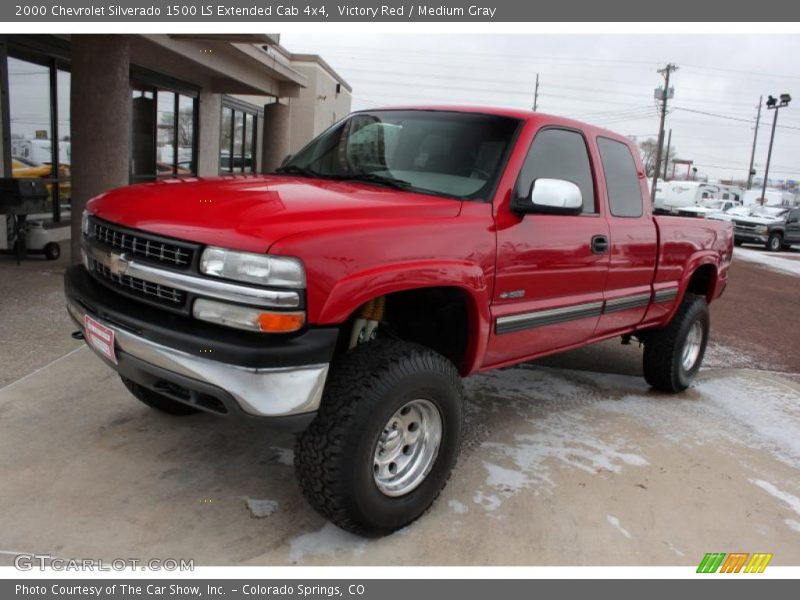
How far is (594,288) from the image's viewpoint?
13.3 feet

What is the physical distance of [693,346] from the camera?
18.3ft

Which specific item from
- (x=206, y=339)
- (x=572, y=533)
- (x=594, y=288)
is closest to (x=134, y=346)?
(x=206, y=339)

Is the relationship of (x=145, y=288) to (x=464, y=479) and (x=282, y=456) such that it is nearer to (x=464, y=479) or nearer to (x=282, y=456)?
(x=282, y=456)

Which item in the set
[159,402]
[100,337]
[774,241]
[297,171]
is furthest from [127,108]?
[774,241]

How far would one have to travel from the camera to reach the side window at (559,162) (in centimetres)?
360

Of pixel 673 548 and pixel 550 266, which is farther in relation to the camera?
pixel 550 266

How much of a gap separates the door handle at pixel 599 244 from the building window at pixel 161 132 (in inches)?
373

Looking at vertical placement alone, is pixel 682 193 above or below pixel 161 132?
above

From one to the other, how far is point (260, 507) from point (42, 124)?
26.7 ft

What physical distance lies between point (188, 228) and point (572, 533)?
85.5 inches

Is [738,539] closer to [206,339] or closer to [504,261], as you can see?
[504,261]

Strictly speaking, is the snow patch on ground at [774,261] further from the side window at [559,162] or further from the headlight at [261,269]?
the headlight at [261,269]

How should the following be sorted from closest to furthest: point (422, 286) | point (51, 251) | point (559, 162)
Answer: point (422, 286), point (559, 162), point (51, 251)

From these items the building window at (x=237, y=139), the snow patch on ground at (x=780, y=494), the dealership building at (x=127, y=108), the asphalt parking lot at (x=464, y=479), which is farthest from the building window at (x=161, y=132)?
the snow patch on ground at (x=780, y=494)
